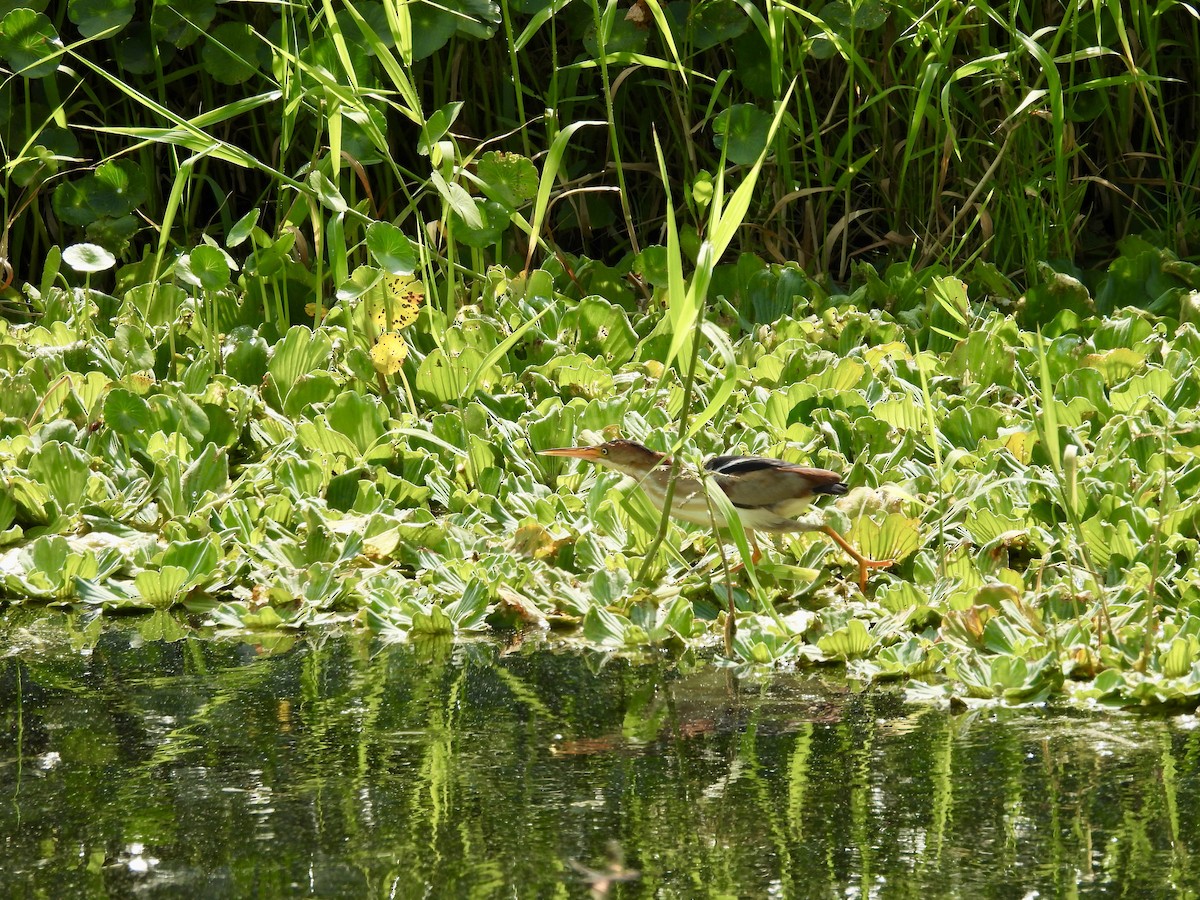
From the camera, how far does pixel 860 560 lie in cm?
279

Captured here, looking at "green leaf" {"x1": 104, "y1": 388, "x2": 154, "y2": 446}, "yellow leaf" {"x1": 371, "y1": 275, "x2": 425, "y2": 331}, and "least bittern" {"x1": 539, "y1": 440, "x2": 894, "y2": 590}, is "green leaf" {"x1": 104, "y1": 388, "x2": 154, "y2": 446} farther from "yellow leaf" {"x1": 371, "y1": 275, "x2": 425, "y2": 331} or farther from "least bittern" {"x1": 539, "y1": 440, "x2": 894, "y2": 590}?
"least bittern" {"x1": 539, "y1": 440, "x2": 894, "y2": 590}

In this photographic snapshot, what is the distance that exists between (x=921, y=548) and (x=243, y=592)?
4.36ft

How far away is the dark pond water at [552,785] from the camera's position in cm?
167

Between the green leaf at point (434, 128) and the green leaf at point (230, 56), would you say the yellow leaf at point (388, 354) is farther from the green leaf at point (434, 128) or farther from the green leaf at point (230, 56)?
the green leaf at point (230, 56)

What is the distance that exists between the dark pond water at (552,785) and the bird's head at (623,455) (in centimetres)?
60

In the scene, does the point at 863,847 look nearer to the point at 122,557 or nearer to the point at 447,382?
the point at 122,557

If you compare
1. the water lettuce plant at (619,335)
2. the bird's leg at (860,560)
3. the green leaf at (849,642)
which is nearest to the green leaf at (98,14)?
the water lettuce plant at (619,335)

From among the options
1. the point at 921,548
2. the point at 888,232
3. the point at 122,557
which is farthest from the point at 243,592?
the point at 888,232

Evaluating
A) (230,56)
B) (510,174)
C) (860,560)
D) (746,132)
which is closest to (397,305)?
(510,174)

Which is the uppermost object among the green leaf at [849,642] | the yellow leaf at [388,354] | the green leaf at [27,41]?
the green leaf at [27,41]

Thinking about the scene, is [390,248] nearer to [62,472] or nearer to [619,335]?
[619,335]

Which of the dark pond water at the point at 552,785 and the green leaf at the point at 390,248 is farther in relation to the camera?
the green leaf at the point at 390,248

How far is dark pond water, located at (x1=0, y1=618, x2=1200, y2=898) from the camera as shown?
1.67m

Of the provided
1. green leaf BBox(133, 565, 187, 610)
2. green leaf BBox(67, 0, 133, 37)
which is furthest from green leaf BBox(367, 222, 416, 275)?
green leaf BBox(67, 0, 133, 37)
